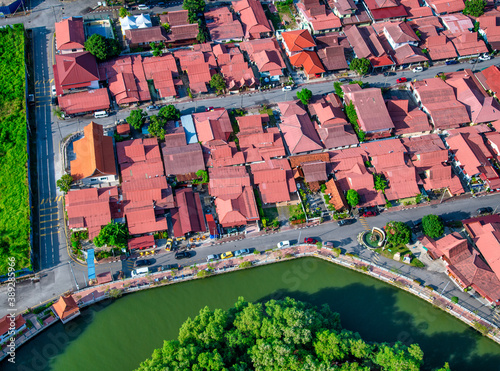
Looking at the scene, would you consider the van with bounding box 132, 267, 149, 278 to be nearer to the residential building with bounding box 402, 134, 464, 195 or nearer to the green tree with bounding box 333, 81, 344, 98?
the residential building with bounding box 402, 134, 464, 195

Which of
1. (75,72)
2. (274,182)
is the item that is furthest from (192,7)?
(274,182)

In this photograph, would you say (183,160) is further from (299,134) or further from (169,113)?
(299,134)

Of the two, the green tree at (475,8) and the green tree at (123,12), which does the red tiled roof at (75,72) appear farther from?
the green tree at (475,8)

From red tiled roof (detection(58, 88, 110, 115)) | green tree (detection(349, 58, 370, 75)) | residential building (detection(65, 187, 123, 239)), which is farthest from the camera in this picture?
green tree (detection(349, 58, 370, 75))

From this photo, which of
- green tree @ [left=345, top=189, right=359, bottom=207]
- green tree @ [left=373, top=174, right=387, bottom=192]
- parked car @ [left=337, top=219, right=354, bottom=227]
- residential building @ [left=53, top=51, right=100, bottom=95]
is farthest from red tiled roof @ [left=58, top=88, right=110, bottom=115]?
green tree @ [left=373, top=174, right=387, bottom=192]

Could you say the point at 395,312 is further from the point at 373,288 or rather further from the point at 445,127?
the point at 445,127

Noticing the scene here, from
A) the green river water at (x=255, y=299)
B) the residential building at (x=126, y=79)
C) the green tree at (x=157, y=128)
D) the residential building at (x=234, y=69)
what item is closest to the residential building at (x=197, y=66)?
the residential building at (x=234, y=69)

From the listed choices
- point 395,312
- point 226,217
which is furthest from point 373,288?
point 226,217
